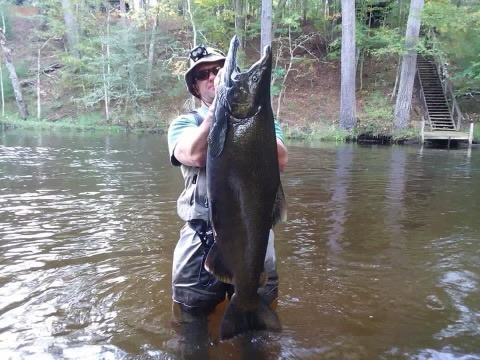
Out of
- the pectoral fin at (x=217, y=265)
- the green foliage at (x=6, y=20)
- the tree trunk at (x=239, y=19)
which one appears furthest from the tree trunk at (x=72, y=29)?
the pectoral fin at (x=217, y=265)

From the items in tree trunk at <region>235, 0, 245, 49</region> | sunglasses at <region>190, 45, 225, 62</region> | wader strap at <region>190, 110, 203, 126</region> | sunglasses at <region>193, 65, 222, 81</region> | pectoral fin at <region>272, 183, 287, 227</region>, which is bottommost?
pectoral fin at <region>272, 183, 287, 227</region>

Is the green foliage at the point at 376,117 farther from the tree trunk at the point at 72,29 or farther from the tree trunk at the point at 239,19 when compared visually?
the tree trunk at the point at 72,29

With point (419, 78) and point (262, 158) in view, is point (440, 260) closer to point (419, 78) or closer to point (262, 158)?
point (262, 158)

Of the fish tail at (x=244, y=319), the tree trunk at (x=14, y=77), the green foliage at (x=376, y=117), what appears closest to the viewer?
the fish tail at (x=244, y=319)

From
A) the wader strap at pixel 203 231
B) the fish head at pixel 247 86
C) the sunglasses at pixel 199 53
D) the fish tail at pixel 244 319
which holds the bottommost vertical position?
the fish tail at pixel 244 319

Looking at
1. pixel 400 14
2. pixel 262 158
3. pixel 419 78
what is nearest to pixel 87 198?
pixel 262 158

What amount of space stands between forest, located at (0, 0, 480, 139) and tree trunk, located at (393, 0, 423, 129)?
2.1 inches

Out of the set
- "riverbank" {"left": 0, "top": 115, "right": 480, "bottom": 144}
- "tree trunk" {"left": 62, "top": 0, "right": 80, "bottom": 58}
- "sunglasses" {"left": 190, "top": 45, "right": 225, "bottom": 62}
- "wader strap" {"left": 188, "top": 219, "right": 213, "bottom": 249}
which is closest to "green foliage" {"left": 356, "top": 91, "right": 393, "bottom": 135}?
"riverbank" {"left": 0, "top": 115, "right": 480, "bottom": 144}

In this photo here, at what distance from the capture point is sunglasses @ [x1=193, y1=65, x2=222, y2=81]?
3.10 metres

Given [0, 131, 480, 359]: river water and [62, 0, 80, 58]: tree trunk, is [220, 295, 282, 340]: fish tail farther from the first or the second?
[62, 0, 80, 58]: tree trunk

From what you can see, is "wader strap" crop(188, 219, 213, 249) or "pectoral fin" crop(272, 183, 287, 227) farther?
"wader strap" crop(188, 219, 213, 249)

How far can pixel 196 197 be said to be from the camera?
3043mm

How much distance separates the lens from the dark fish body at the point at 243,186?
239 cm

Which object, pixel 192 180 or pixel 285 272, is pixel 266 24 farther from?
pixel 192 180
